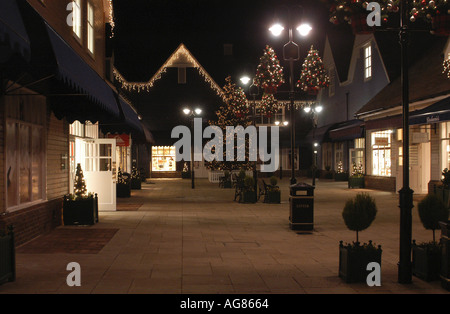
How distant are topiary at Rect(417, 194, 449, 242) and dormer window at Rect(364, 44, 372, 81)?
2387 centimetres

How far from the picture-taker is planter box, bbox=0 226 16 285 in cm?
700

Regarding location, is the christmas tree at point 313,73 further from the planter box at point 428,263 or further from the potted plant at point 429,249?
the planter box at point 428,263

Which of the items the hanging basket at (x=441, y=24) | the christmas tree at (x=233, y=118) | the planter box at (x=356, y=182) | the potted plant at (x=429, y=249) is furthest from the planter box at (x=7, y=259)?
the christmas tree at (x=233, y=118)

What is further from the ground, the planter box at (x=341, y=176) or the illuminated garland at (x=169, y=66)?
the illuminated garland at (x=169, y=66)

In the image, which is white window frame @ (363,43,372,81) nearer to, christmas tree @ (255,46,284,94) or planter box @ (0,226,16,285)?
christmas tree @ (255,46,284,94)

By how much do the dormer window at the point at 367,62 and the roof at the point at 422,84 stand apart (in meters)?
2.97

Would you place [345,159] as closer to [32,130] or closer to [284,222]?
[284,222]

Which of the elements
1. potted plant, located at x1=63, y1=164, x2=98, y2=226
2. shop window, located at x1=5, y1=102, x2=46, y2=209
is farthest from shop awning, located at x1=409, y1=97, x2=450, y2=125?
shop window, located at x1=5, y1=102, x2=46, y2=209

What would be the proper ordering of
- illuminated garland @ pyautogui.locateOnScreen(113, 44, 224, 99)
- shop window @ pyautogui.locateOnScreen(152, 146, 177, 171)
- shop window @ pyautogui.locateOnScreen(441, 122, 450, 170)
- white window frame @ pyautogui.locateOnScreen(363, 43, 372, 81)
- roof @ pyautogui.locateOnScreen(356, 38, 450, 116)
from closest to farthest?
1. shop window @ pyautogui.locateOnScreen(441, 122, 450, 170)
2. roof @ pyautogui.locateOnScreen(356, 38, 450, 116)
3. white window frame @ pyautogui.locateOnScreen(363, 43, 372, 81)
4. illuminated garland @ pyautogui.locateOnScreen(113, 44, 224, 99)
5. shop window @ pyautogui.locateOnScreen(152, 146, 177, 171)

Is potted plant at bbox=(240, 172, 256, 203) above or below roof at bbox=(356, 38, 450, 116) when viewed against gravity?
below

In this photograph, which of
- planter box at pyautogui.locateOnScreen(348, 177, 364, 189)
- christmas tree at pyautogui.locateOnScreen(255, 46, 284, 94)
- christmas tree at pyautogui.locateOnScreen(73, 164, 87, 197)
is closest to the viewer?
christmas tree at pyautogui.locateOnScreen(73, 164, 87, 197)

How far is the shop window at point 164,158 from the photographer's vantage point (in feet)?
150

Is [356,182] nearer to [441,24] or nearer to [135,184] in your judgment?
[135,184]

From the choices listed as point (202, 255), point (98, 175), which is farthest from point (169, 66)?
point (202, 255)
